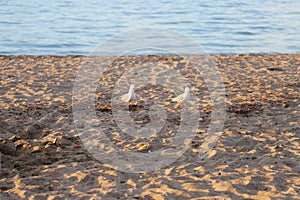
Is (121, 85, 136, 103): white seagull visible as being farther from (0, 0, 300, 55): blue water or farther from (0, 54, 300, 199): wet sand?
(0, 0, 300, 55): blue water

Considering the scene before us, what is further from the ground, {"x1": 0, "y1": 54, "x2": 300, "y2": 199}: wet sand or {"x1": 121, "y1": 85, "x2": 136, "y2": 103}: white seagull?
{"x1": 121, "y1": 85, "x2": 136, "y2": 103}: white seagull

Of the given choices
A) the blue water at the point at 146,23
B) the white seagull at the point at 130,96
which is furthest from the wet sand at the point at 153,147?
the blue water at the point at 146,23

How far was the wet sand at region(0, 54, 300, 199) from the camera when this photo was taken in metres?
4.74

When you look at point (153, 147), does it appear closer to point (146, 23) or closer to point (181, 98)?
point (181, 98)

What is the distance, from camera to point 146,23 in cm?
2175

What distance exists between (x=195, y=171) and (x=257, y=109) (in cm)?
282

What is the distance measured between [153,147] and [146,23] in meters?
16.3

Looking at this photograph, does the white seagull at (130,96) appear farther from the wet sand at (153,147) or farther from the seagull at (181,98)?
the seagull at (181,98)

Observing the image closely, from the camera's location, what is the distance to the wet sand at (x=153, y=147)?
474 cm

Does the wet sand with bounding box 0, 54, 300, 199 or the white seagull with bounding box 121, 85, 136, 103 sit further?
the white seagull with bounding box 121, 85, 136, 103

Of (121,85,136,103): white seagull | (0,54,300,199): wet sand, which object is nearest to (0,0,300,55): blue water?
(0,54,300,199): wet sand

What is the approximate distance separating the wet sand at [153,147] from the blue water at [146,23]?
6314 millimetres

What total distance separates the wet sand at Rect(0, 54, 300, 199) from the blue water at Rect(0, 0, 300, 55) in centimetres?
631

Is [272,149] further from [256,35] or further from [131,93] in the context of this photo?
[256,35]
